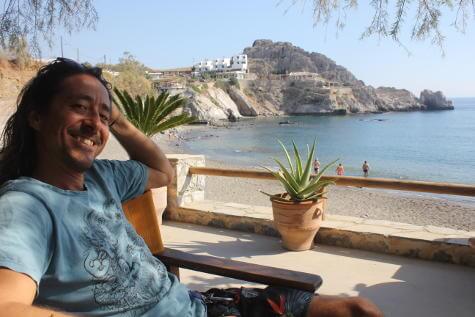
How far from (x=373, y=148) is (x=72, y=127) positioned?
3875cm

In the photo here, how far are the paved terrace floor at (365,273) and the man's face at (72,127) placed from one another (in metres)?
2.01

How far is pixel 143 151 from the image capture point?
5.92 ft

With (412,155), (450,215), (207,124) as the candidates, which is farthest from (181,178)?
(207,124)

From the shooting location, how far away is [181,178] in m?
4.89

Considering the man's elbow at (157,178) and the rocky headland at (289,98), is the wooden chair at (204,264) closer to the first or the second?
the man's elbow at (157,178)

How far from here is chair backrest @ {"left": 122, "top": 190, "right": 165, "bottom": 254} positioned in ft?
5.82

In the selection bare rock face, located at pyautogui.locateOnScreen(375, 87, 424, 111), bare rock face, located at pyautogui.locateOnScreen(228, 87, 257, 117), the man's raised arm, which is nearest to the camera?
the man's raised arm

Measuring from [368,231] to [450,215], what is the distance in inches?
418

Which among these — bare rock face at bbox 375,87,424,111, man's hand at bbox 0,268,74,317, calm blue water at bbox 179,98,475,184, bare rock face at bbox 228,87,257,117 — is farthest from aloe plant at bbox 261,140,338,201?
bare rock face at bbox 375,87,424,111

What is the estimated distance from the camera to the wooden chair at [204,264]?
1602 mm

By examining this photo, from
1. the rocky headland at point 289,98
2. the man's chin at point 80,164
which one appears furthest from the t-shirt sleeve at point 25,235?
the rocky headland at point 289,98

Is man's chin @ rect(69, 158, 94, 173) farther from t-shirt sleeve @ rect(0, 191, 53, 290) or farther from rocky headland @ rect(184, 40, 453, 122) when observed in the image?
rocky headland @ rect(184, 40, 453, 122)

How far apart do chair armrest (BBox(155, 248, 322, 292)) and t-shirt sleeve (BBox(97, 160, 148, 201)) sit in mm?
328

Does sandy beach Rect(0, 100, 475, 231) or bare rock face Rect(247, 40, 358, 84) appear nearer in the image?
sandy beach Rect(0, 100, 475, 231)
